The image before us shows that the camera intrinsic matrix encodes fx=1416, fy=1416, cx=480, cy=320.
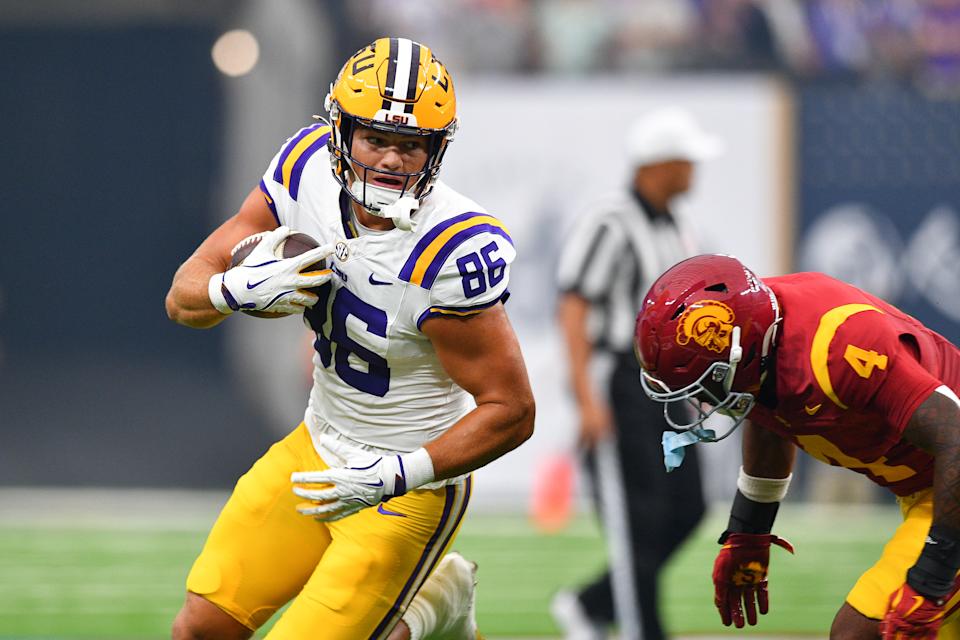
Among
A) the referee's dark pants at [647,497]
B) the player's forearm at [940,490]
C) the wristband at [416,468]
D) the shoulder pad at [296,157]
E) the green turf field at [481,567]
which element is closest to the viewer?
the player's forearm at [940,490]

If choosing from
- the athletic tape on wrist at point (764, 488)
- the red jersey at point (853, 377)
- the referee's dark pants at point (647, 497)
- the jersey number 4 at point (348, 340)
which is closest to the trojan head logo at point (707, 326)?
the red jersey at point (853, 377)

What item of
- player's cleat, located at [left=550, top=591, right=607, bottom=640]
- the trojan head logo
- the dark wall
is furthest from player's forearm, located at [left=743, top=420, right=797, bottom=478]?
the dark wall

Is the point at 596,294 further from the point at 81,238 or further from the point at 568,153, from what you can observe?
the point at 81,238

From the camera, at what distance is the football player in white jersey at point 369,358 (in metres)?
3.02

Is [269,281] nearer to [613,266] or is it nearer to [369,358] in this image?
[369,358]

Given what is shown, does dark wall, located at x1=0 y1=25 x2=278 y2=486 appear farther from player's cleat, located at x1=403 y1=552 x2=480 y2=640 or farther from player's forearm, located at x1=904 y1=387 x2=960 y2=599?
player's forearm, located at x1=904 y1=387 x2=960 y2=599

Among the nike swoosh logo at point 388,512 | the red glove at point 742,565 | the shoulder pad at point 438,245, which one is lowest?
the red glove at point 742,565

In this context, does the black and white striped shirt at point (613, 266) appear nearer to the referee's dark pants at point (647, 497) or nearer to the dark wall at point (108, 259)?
the referee's dark pants at point (647, 497)

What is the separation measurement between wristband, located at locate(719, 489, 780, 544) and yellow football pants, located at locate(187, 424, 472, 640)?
64cm

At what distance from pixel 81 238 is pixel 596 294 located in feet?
20.9

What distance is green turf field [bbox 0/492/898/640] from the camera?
5.59 m

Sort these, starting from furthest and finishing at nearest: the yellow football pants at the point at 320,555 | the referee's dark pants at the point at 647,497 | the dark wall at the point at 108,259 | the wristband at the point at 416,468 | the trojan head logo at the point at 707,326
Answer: the dark wall at the point at 108,259 → the referee's dark pants at the point at 647,497 → the yellow football pants at the point at 320,555 → the wristband at the point at 416,468 → the trojan head logo at the point at 707,326

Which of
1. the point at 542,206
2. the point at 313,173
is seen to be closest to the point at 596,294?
the point at 313,173

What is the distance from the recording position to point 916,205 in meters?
9.93
